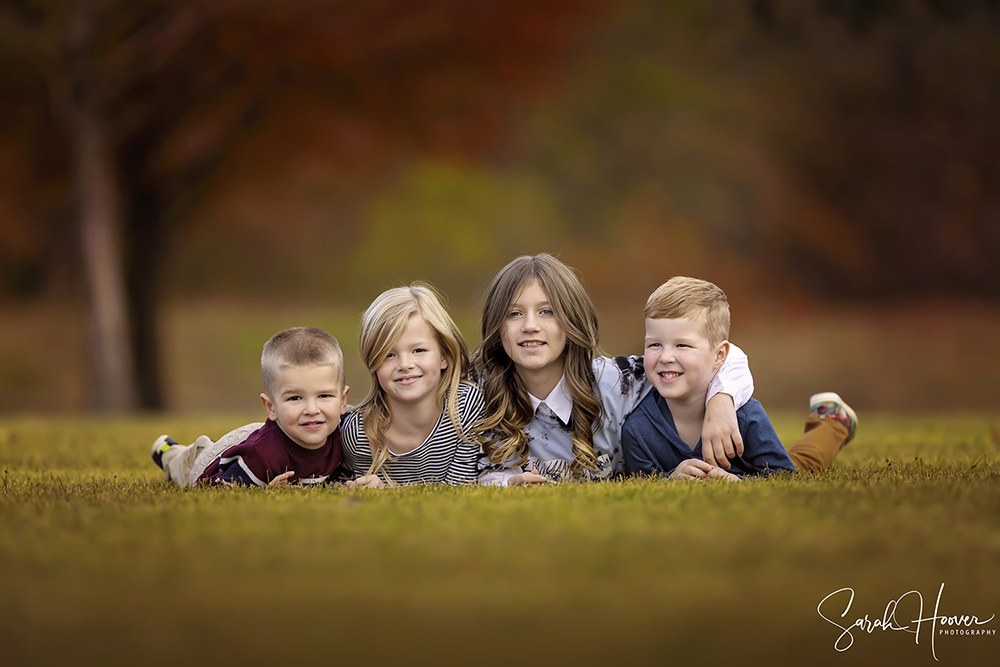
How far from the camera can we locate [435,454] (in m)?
3.32

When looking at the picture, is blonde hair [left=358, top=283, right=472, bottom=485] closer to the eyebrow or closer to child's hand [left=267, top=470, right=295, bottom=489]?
the eyebrow

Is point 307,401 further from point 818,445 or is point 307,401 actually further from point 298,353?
point 818,445

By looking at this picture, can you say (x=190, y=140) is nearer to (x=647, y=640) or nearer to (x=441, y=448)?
(x=441, y=448)

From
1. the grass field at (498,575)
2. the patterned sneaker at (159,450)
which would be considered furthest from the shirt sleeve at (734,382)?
the patterned sneaker at (159,450)

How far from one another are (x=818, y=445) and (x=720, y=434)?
931 mm

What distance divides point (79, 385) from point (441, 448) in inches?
366

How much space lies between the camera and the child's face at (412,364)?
10.6 ft

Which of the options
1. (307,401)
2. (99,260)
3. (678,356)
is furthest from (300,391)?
(99,260)

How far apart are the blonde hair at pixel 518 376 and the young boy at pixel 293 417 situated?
0.66 metres

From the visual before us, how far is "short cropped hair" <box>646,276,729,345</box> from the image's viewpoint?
3158 mm

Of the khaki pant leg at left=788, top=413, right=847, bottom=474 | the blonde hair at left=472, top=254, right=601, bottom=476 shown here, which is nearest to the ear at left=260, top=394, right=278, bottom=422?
the blonde hair at left=472, top=254, right=601, bottom=476

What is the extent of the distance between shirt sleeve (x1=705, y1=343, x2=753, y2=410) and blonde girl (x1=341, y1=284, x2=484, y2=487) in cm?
100

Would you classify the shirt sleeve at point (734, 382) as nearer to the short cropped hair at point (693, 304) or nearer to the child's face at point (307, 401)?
the short cropped hair at point (693, 304)

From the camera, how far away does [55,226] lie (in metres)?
10.1
